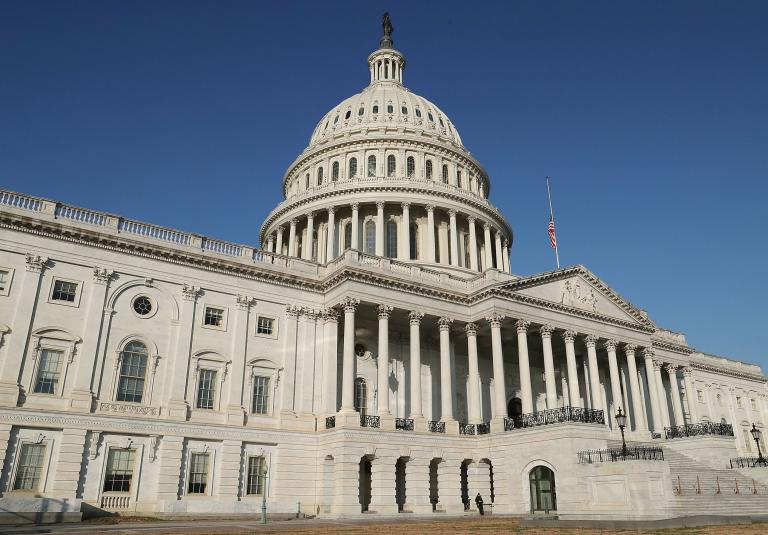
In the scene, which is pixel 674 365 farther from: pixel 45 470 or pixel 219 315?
pixel 45 470

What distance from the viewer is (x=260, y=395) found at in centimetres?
3825

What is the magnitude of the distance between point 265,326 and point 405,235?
2299cm

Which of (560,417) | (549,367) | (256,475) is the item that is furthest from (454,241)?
(256,475)

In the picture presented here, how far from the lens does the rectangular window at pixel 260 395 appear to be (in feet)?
124

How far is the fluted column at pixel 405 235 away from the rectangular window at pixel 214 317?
77.5ft

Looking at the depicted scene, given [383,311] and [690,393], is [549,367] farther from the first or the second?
[690,393]

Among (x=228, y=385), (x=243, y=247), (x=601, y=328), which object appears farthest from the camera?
(x=601, y=328)

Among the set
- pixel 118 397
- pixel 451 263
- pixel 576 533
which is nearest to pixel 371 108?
pixel 451 263

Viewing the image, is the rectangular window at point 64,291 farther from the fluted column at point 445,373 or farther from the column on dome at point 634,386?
the column on dome at point 634,386

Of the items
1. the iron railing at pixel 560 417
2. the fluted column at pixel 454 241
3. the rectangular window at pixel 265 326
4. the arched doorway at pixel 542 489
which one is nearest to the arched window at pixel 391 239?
the fluted column at pixel 454 241

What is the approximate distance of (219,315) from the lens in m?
38.6

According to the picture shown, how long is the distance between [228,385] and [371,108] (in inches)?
1698

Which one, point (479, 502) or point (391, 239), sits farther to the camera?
point (391, 239)

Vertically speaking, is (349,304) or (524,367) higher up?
(349,304)
